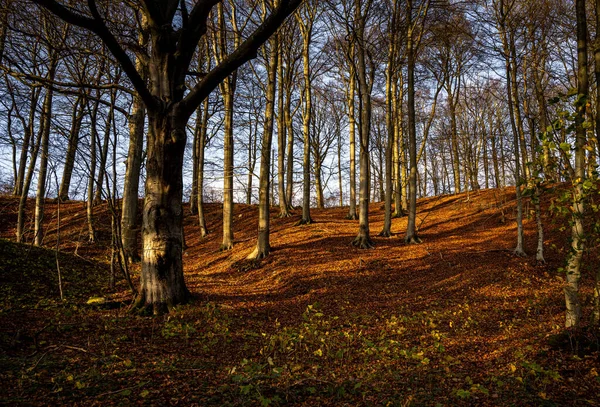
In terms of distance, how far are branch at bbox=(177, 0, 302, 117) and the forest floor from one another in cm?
305

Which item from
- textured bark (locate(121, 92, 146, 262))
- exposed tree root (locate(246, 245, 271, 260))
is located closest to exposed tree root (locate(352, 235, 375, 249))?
exposed tree root (locate(246, 245, 271, 260))

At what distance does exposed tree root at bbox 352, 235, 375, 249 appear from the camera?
1146 centimetres

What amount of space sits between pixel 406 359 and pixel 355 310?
2485 mm

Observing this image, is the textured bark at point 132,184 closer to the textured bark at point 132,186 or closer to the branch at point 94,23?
the textured bark at point 132,186

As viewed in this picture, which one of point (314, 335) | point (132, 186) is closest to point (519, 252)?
point (314, 335)

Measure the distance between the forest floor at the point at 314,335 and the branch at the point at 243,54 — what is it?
305 centimetres

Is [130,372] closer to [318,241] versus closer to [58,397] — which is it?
[58,397]

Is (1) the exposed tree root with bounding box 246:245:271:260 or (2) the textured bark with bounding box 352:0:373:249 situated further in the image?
(2) the textured bark with bounding box 352:0:373:249

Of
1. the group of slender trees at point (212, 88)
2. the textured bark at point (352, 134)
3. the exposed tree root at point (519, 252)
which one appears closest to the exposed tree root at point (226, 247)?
the group of slender trees at point (212, 88)

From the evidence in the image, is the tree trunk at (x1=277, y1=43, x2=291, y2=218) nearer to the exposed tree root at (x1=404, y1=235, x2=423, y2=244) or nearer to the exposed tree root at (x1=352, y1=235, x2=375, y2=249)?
the exposed tree root at (x1=352, y1=235, x2=375, y2=249)

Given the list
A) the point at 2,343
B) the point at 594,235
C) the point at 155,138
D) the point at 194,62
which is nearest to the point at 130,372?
the point at 2,343

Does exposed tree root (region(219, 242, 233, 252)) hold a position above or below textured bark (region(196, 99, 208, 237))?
below

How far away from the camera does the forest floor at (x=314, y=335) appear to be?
3.07 m

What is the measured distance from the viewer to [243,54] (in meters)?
5.19
